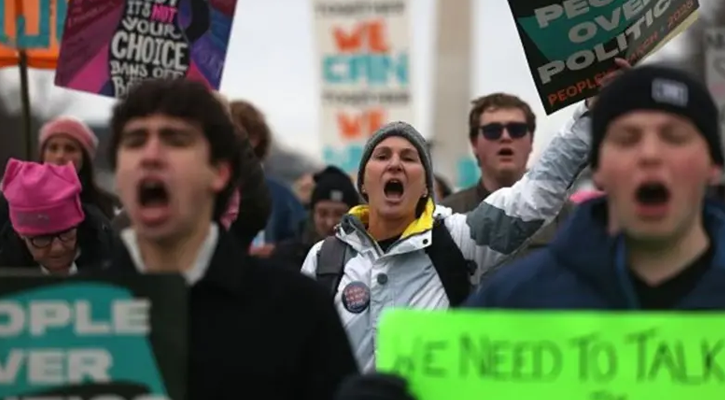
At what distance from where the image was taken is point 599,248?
10.6 ft

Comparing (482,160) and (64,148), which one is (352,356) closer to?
(482,160)

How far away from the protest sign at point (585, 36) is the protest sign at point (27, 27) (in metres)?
3.61

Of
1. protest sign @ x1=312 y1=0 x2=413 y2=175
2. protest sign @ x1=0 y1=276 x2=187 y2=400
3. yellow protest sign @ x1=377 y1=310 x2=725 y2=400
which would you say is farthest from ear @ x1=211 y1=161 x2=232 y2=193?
protest sign @ x1=312 y1=0 x2=413 y2=175

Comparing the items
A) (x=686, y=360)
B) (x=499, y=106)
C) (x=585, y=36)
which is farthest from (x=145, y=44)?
(x=686, y=360)

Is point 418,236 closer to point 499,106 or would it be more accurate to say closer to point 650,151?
point 499,106

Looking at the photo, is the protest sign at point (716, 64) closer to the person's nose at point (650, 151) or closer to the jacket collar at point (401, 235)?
the jacket collar at point (401, 235)

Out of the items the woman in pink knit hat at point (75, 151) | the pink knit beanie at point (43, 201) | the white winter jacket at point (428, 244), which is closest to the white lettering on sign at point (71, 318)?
the white winter jacket at point (428, 244)

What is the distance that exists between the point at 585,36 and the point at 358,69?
10.2 metres

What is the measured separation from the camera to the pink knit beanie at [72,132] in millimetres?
7371

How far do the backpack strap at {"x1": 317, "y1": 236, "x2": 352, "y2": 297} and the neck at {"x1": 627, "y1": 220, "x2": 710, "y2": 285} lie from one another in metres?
2.00

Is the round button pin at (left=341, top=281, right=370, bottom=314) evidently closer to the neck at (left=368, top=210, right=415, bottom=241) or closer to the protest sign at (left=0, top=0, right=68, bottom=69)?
the neck at (left=368, top=210, right=415, bottom=241)

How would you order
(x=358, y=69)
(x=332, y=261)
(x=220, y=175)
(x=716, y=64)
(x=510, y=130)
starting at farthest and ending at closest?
(x=358, y=69)
(x=716, y=64)
(x=510, y=130)
(x=332, y=261)
(x=220, y=175)

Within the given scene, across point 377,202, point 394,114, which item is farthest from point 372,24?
point 377,202

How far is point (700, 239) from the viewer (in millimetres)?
3246
